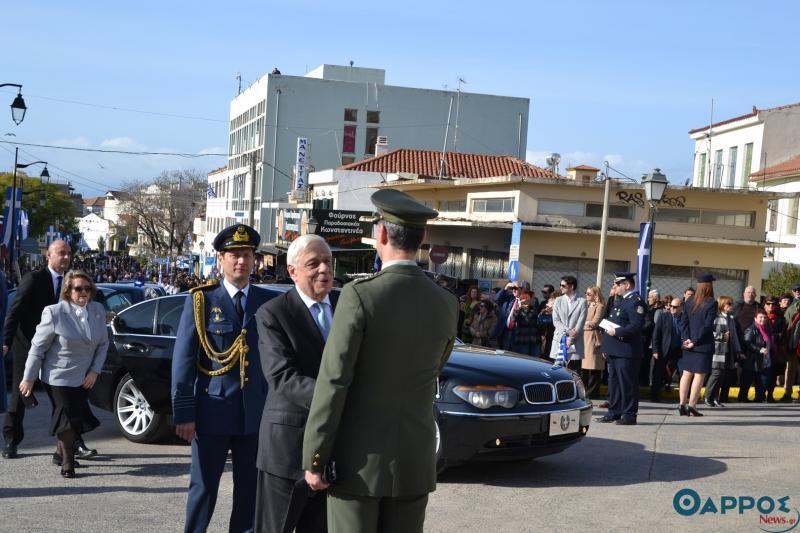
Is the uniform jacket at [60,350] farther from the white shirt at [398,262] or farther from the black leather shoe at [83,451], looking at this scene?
A: the white shirt at [398,262]

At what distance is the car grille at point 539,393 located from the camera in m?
8.35

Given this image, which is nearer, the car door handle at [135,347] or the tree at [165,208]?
the car door handle at [135,347]

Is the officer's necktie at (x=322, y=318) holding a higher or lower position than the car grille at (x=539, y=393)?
higher

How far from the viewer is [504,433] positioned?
8.06 meters

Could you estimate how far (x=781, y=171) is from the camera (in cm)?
3722

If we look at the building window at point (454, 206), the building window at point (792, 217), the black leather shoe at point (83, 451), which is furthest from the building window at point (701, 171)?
the black leather shoe at point (83, 451)

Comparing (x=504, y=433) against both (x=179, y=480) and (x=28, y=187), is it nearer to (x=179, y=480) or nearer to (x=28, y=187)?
(x=179, y=480)

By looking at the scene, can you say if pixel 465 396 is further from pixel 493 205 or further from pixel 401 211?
pixel 493 205

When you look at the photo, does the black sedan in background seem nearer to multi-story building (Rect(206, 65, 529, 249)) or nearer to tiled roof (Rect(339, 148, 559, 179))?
tiled roof (Rect(339, 148, 559, 179))

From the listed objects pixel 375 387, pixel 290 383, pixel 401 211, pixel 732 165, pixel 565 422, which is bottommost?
pixel 565 422

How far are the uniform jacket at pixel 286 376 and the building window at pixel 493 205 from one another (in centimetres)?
2858

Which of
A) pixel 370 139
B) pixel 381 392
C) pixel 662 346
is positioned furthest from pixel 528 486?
pixel 370 139

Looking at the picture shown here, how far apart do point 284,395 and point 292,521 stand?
1.96ft

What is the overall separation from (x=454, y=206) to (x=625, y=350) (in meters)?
26.5
